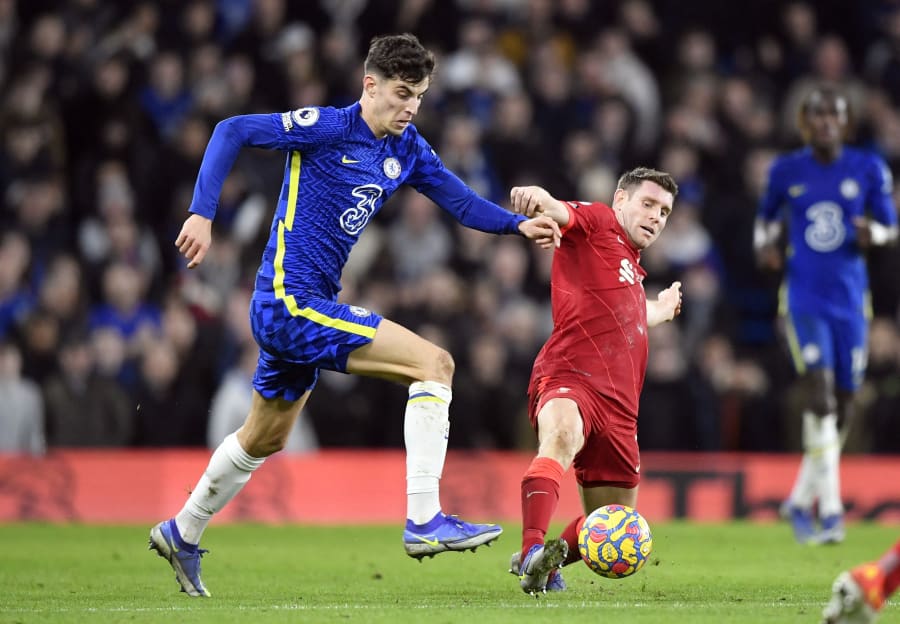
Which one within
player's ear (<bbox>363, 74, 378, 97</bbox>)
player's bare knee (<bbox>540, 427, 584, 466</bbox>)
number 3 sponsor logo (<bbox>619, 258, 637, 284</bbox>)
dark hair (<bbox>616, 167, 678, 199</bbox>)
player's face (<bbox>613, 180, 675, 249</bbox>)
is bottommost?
player's bare knee (<bbox>540, 427, 584, 466</bbox>)

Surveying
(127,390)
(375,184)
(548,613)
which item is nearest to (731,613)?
(548,613)

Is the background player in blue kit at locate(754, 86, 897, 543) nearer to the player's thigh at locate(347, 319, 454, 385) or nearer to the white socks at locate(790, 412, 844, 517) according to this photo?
the white socks at locate(790, 412, 844, 517)

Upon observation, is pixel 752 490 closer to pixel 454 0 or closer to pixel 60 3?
pixel 454 0

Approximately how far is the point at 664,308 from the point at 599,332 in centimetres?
69

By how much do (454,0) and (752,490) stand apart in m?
6.94

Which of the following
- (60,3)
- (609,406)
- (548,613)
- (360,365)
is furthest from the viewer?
(60,3)

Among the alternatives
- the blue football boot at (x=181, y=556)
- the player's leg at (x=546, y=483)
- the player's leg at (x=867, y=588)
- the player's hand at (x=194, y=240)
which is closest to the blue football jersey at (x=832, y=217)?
the player's leg at (x=546, y=483)

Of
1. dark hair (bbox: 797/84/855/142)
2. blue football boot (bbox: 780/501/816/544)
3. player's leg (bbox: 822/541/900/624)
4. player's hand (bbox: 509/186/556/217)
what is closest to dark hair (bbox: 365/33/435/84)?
player's hand (bbox: 509/186/556/217)

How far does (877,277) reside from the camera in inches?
624

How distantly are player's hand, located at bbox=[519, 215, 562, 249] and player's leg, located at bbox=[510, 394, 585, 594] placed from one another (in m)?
0.75

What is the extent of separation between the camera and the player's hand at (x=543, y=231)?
23.5 feet

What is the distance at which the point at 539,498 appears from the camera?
6883 millimetres

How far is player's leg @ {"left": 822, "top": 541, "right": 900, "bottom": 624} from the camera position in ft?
16.4

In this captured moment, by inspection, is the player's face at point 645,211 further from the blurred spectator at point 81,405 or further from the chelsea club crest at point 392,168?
the blurred spectator at point 81,405
